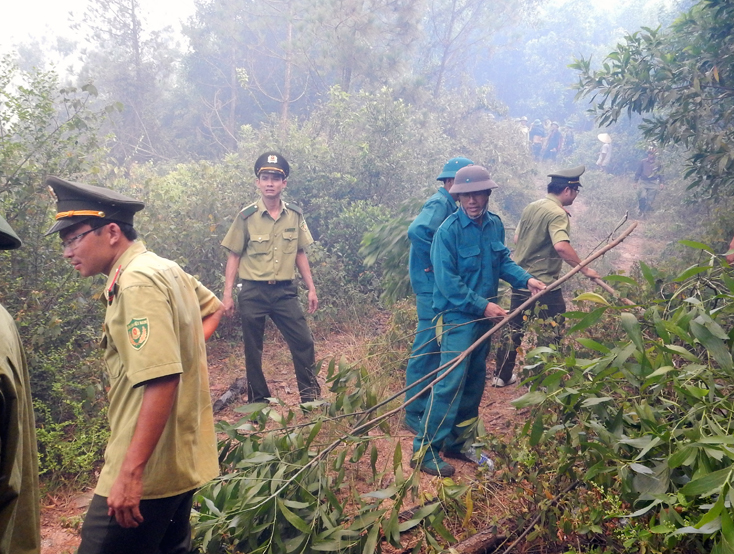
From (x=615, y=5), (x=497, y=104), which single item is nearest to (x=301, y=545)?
(x=497, y=104)

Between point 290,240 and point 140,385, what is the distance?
304cm

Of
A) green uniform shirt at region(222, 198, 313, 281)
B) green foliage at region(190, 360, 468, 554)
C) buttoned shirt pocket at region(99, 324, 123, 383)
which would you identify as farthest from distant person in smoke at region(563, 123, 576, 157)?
buttoned shirt pocket at region(99, 324, 123, 383)

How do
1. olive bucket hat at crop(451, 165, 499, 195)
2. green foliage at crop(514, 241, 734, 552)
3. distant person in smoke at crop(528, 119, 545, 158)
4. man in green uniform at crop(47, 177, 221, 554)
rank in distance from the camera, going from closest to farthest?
green foliage at crop(514, 241, 734, 552)
man in green uniform at crop(47, 177, 221, 554)
olive bucket hat at crop(451, 165, 499, 195)
distant person in smoke at crop(528, 119, 545, 158)

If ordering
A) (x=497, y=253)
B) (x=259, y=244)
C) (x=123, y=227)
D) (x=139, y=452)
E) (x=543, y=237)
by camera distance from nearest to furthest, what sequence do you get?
(x=139, y=452) < (x=123, y=227) < (x=497, y=253) < (x=259, y=244) < (x=543, y=237)

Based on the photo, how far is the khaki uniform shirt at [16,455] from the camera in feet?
4.65

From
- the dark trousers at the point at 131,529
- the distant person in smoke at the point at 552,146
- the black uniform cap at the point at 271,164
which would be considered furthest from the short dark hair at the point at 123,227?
the distant person in smoke at the point at 552,146

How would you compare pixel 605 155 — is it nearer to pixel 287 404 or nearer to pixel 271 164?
pixel 271 164

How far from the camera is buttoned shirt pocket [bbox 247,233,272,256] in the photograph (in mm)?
4746

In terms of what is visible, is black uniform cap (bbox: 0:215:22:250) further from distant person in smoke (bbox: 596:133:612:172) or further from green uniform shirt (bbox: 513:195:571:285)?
distant person in smoke (bbox: 596:133:612:172)

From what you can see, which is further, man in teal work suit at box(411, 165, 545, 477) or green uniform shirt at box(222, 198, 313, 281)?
green uniform shirt at box(222, 198, 313, 281)

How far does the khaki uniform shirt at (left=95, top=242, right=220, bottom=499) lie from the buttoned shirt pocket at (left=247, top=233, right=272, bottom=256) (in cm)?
251

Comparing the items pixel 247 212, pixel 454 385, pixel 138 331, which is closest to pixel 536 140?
pixel 247 212

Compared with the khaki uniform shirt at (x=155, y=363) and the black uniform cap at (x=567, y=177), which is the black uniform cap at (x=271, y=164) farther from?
the khaki uniform shirt at (x=155, y=363)

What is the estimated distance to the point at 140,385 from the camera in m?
1.89
